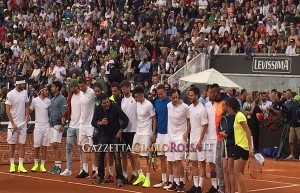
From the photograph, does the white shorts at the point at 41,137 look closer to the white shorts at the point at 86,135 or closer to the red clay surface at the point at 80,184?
the red clay surface at the point at 80,184

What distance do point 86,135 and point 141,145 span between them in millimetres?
1873

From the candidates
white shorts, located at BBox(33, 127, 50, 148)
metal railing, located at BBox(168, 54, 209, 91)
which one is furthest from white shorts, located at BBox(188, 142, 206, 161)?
metal railing, located at BBox(168, 54, 209, 91)

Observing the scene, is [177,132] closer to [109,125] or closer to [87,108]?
[109,125]

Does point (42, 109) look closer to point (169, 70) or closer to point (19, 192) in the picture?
point (19, 192)

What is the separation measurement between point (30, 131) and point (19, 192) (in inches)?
528

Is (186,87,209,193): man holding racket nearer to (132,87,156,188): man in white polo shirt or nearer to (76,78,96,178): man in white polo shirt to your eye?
(132,87,156,188): man in white polo shirt

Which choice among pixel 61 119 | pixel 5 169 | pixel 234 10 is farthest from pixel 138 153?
pixel 234 10

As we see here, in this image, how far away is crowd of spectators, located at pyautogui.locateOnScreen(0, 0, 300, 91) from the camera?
31812 millimetres

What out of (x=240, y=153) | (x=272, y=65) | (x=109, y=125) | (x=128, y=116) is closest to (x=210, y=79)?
(x=272, y=65)

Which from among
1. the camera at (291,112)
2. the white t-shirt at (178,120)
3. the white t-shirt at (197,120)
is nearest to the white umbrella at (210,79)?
the camera at (291,112)

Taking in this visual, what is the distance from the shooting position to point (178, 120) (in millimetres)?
17656

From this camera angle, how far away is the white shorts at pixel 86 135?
19781 mm

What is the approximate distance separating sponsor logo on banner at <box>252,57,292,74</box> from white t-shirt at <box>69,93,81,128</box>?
11.8 meters

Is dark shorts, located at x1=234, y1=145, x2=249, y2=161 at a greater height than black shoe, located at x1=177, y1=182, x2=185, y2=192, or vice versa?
dark shorts, located at x1=234, y1=145, x2=249, y2=161
